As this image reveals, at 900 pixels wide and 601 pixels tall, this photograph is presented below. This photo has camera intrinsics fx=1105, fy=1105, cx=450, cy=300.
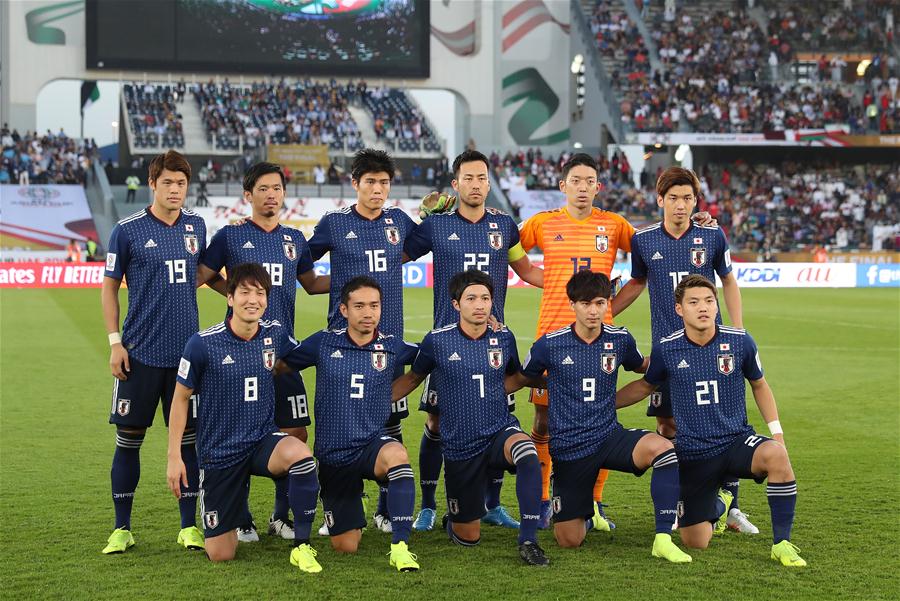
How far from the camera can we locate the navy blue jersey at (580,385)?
570cm

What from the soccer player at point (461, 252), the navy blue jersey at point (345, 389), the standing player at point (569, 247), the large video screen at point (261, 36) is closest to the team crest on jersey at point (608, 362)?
the standing player at point (569, 247)

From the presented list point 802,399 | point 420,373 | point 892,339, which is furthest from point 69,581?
point 892,339

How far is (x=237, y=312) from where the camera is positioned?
5.38m

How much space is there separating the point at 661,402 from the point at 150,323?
2763 mm

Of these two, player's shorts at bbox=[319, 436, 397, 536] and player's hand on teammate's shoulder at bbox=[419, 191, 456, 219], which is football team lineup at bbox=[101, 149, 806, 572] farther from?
player's hand on teammate's shoulder at bbox=[419, 191, 456, 219]

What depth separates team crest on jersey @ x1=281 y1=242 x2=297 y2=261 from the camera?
19.7 ft

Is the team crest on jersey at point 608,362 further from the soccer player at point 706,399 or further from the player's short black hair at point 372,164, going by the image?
the player's short black hair at point 372,164

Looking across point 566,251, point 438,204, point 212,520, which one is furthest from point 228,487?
point 566,251

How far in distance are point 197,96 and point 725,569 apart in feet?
124

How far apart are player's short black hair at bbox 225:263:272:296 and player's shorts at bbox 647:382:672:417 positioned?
2151 mm

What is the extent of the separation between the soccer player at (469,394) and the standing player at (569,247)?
20.9 inches

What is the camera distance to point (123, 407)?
5.62m

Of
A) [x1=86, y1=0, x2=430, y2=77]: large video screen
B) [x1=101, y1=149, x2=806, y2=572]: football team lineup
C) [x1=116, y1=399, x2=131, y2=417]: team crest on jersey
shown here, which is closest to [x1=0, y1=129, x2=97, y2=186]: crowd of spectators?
[x1=86, y1=0, x2=430, y2=77]: large video screen

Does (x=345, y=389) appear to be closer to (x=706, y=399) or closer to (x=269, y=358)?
(x=269, y=358)
